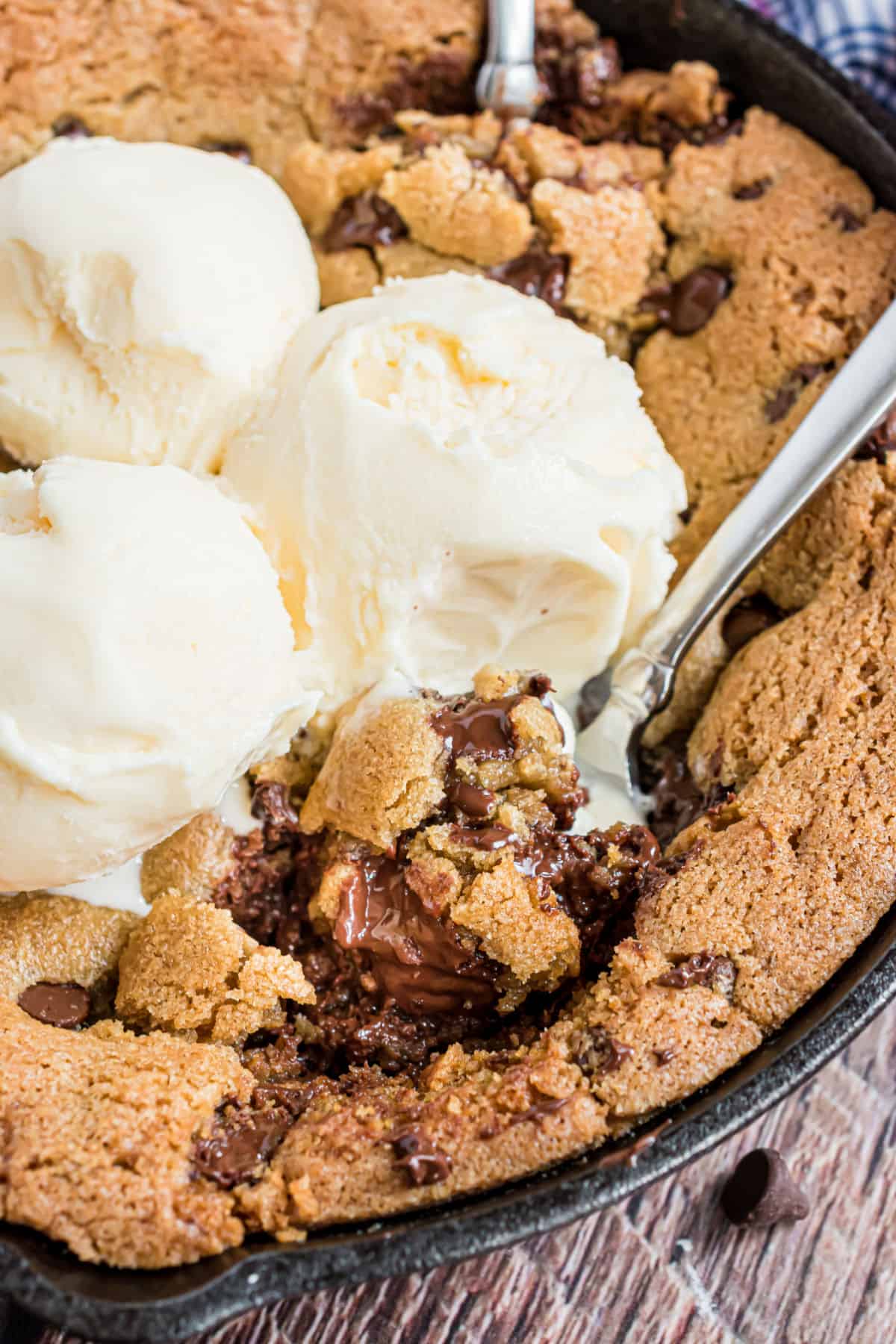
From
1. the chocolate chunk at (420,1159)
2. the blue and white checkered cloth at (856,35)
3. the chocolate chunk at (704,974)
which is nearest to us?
the chocolate chunk at (420,1159)

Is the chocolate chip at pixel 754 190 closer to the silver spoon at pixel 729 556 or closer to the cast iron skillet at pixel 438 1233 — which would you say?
the silver spoon at pixel 729 556

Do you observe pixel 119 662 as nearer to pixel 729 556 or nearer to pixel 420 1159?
pixel 420 1159

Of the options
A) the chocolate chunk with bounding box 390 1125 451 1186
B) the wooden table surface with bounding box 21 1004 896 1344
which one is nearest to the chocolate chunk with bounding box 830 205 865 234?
the wooden table surface with bounding box 21 1004 896 1344

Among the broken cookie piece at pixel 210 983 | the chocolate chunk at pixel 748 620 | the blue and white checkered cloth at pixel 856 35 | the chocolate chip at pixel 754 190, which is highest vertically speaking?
the blue and white checkered cloth at pixel 856 35

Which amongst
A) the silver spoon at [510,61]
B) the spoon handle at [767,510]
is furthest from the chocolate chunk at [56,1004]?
the silver spoon at [510,61]

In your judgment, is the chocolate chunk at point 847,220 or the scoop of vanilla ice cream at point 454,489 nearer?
the scoop of vanilla ice cream at point 454,489

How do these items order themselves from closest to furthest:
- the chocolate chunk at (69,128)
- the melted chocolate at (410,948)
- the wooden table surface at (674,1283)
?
the melted chocolate at (410,948) → the wooden table surface at (674,1283) → the chocolate chunk at (69,128)

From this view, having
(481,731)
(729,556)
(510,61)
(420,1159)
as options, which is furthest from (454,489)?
(510,61)
